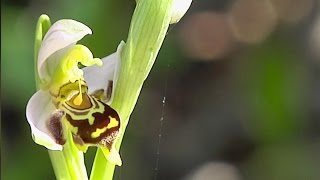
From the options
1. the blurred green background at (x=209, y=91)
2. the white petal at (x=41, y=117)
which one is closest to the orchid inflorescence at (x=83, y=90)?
the white petal at (x=41, y=117)

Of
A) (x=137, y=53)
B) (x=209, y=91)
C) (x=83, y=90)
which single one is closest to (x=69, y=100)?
(x=83, y=90)

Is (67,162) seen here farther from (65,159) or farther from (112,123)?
(112,123)

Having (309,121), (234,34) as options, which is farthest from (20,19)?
(309,121)

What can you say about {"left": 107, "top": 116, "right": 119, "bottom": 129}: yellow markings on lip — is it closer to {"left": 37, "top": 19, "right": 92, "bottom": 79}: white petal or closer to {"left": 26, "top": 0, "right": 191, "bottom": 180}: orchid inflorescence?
{"left": 26, "top": 0, "right": 191, "bottom": 180}: orchid inflorescence

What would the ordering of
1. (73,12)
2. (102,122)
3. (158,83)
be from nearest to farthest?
(102,122)
(73,12)
(158,83)

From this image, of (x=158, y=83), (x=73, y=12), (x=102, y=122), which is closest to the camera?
(x=102, y=122)

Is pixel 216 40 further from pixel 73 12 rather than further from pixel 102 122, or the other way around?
pixel 102 122
